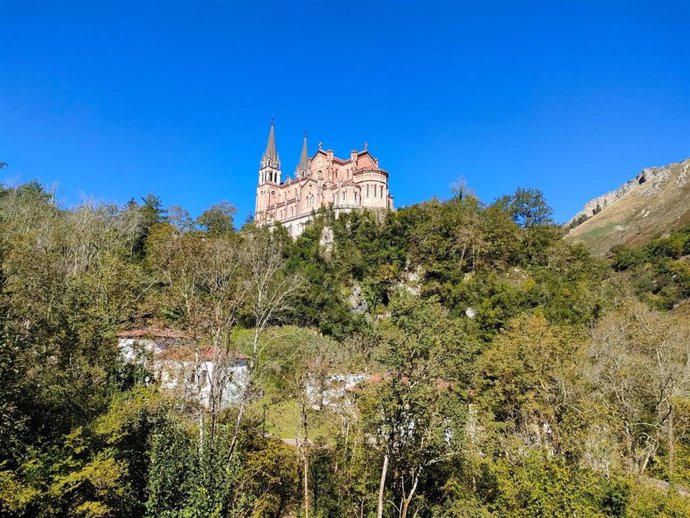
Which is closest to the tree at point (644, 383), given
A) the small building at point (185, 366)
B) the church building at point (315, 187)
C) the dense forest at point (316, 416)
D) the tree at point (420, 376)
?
the dense forest at point (316, 416)

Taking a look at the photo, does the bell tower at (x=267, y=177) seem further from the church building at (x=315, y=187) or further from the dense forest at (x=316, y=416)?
the dense forest at (x=316, y=416)

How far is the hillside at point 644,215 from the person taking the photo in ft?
269

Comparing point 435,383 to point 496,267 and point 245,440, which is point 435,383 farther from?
point 496,267

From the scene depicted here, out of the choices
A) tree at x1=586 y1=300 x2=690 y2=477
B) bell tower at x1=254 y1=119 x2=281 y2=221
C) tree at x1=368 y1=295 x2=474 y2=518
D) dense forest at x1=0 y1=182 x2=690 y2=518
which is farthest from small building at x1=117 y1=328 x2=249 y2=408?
bell tower at x1=254 y1=119 x2=281 y2=221

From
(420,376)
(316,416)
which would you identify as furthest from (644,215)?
(420,376)

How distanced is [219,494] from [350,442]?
810 cm

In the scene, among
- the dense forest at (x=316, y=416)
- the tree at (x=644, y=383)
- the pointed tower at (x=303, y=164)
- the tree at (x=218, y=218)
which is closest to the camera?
the dense forest at (x=316, y=416)

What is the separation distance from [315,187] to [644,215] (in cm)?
7787

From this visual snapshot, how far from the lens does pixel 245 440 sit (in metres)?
18.5

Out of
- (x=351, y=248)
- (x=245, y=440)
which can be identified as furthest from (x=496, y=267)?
(x=245, y=440)

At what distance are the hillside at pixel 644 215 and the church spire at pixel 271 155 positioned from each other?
2188 inches

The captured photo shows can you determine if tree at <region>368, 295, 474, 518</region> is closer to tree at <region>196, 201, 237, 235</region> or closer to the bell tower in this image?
tree at <region>196, 201, 237, 235</region>

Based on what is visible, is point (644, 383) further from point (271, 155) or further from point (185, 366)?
point (271, 155)

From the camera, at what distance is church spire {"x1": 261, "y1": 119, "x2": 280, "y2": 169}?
78.1m
